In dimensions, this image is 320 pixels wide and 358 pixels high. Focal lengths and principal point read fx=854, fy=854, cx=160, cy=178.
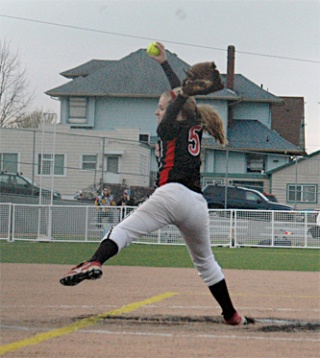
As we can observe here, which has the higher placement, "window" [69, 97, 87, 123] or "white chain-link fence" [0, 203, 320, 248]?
"window" [69, 97, 87, 123]

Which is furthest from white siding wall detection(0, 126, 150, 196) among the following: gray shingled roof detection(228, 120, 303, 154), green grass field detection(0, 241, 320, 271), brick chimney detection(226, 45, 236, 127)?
brick chimney detection(226, 45, 236, 127)

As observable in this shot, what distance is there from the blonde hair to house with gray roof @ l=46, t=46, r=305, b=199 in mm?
32897

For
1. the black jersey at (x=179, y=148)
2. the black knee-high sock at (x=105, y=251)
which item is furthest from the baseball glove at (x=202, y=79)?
the black knee-high sock at (x=105, y=251)

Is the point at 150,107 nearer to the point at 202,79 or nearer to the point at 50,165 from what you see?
the point at 50,165

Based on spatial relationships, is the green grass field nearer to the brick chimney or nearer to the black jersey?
the black jersey

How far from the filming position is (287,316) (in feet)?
24.6

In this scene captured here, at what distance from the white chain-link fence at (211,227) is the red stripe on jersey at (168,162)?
18.4m

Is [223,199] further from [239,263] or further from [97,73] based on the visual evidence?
[97,73]

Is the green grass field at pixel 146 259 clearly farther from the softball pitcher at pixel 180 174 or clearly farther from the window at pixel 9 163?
the window at pixel 9 163

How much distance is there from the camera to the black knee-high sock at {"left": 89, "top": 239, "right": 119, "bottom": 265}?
239 inches

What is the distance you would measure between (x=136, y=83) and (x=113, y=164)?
1613 cm

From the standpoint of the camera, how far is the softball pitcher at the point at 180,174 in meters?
6.16

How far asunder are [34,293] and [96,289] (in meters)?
0.90

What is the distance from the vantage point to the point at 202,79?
639 centimetres
